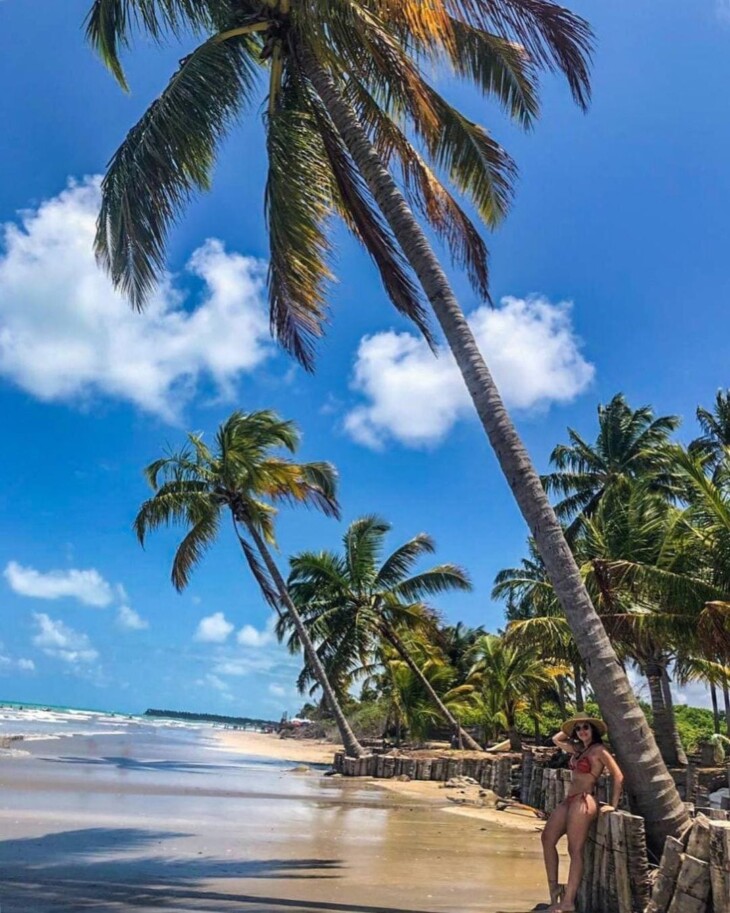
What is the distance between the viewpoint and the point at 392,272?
9.73m

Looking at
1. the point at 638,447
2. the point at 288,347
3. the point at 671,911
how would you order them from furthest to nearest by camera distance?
1. the point at 638,447
2. the point at 288,347
3. the point at 671,911

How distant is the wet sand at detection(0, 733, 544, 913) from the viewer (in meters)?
6.17

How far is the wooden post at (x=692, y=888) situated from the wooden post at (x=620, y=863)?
0.66 metres

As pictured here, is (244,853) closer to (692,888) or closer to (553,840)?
(553,840)

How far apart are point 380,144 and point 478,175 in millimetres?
1356

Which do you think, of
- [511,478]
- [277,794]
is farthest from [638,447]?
[511,478]

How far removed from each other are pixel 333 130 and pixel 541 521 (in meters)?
6.48

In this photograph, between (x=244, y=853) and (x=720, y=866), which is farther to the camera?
(x=244, y=853)

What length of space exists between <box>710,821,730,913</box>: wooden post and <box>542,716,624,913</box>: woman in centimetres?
130

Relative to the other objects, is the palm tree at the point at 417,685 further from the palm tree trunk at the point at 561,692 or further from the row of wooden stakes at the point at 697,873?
the row of wooden stakes at the point at 697,873

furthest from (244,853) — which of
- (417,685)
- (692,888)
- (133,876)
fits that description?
(417,685)

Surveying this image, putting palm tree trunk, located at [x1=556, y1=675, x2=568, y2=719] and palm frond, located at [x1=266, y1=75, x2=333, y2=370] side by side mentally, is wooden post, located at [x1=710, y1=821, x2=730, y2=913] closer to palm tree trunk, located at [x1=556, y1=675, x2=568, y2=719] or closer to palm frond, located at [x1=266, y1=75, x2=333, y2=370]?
palm frond, located at [x1=266, y1=75, x2=333, y2=370]

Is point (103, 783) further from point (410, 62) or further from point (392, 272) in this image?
point (410, 62)

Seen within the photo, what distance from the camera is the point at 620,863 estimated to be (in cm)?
555
